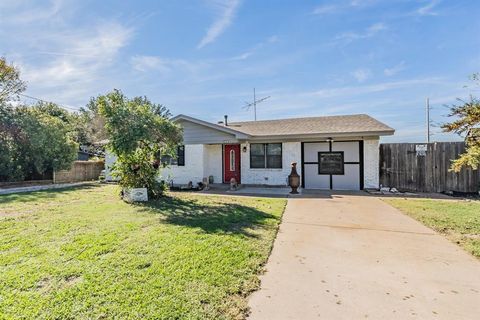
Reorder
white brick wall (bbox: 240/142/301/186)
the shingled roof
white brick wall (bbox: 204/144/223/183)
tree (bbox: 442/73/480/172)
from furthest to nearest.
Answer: white brick wall (bbox: 204/144/223/183) < white brick wall (bbox: 240/142/301/186) < the shingled roof < tree (bbox: 442/73/480/172)

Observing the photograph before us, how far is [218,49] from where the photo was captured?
1173 cm

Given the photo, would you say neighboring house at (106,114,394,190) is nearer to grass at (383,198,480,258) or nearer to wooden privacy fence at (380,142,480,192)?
wooden privacy fence at (380,142,480,192)

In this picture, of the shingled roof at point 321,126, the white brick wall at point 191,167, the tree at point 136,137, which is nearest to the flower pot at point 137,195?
the tree at point 136,137

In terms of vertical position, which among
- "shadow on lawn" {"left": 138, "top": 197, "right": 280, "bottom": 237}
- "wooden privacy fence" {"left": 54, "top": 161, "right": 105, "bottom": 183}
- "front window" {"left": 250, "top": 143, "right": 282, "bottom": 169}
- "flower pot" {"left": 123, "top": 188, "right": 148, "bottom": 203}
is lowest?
"shadow on lawn" {"left": 138, "top": 197, "right": 280, "bottom": 237}

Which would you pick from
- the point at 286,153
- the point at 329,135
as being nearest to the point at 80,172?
the point at 286,153

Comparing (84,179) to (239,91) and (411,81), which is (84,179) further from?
(411,81)

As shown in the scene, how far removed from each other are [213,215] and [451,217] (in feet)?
20.3

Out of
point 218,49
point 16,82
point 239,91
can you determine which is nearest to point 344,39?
point 218,49

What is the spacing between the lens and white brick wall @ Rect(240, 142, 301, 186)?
1306 cm

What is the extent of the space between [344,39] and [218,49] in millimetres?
5399

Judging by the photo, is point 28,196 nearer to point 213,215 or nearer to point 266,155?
point 213,215

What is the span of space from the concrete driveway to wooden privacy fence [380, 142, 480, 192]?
6486mm

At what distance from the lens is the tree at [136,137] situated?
8.14m

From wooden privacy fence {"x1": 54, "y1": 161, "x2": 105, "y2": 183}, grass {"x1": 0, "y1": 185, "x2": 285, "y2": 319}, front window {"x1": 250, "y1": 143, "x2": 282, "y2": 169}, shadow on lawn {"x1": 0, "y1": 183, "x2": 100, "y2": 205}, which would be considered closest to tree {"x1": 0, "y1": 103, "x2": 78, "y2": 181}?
wooden privacy fence {"x1": 54, "y1": 161, "x2": 105, "y2": 183}
